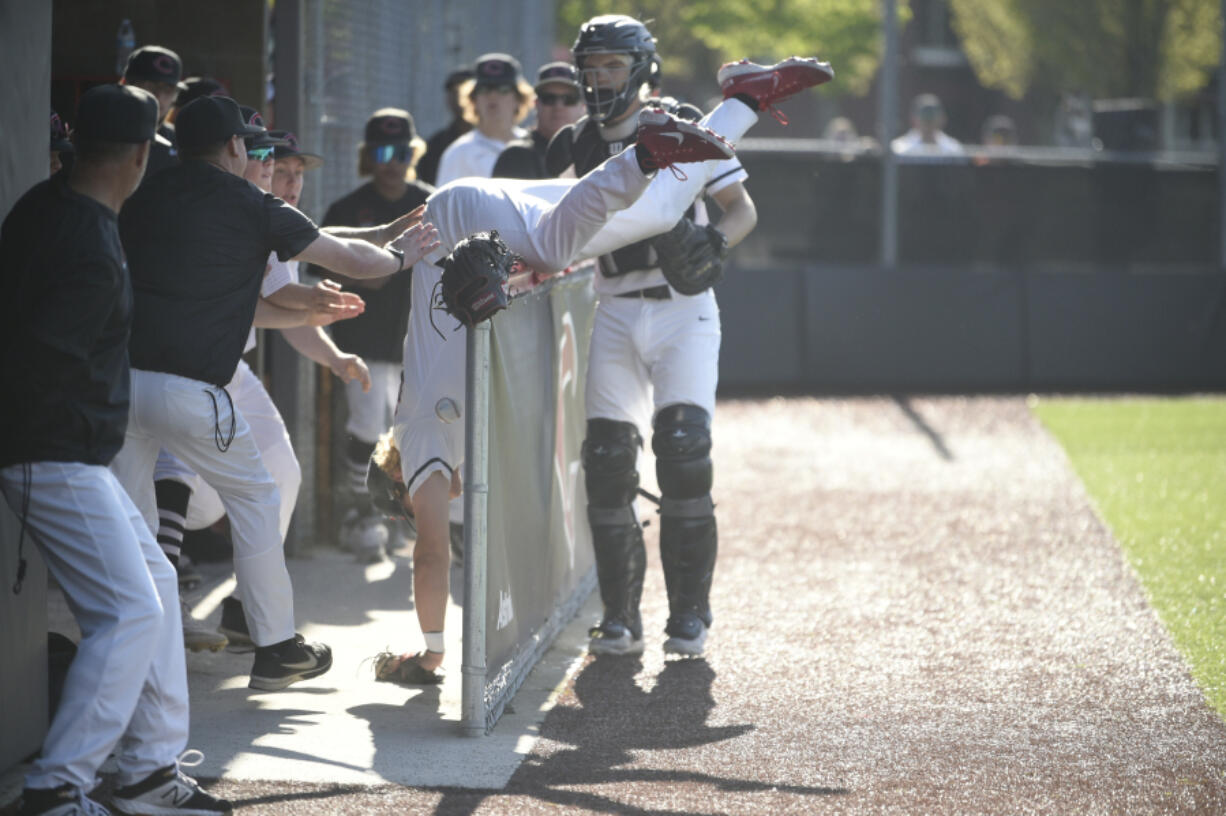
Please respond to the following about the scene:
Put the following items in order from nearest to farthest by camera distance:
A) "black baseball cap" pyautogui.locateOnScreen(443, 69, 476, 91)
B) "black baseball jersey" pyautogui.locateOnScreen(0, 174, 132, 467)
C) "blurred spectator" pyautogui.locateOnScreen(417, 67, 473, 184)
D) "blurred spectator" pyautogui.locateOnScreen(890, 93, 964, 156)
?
"black baseball jersey" pyautogui.locateOnScreen(0, 174, 132, 467), "blurred spectator" pyautogui.locateOnScreen(417, 67, 473, 184), "black baseball cap" pyautogui.locateOnScreen(443, 69, 476, 91), "blurred spectator" pyautogui.locateOnScreen(890, 93, 964, 156)

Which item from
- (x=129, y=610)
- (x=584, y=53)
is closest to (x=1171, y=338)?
(x=584, y=53)

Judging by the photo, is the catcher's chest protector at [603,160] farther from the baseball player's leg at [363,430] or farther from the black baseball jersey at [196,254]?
the baseball player's leg at [363,430]

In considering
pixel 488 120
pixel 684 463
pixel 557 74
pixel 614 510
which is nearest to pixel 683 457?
pixel 684 463

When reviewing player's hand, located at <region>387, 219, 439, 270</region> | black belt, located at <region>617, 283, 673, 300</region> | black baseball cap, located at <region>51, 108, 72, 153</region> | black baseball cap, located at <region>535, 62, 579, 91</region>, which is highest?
black baseball cap, located at <region>535, 62, 579, 91</region>

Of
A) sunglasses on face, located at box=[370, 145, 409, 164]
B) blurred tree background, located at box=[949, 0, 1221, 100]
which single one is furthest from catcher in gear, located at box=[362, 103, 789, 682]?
blurred tree background, located at box=[949, 0, 1221, 100]

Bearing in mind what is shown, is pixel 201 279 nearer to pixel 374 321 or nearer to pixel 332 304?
pixel 332 304

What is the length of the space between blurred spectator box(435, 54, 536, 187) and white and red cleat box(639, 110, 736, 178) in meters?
4.15

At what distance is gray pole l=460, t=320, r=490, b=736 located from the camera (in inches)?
195

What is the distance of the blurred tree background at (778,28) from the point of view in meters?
40.6

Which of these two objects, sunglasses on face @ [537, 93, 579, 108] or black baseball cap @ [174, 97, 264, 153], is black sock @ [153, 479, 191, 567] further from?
sunglasses on face @ [537, 93, 579, 108]

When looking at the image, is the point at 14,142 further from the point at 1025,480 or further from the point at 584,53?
the point at 1025,480

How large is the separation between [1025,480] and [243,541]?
6.48 m

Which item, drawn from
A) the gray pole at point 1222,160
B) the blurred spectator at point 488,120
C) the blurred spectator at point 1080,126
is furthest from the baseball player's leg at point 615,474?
the blurred spectator at point 1080,126

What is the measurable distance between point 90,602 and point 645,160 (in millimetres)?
2189
